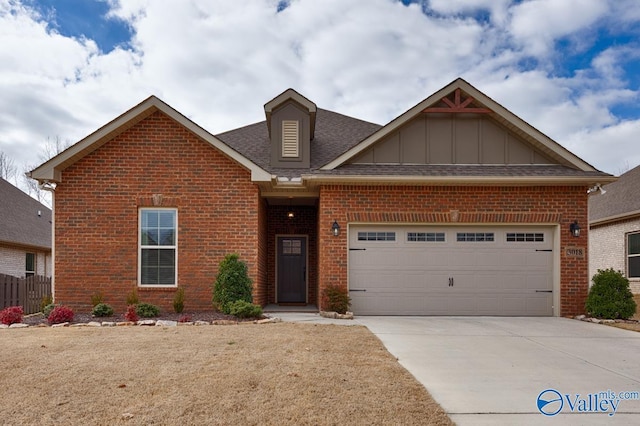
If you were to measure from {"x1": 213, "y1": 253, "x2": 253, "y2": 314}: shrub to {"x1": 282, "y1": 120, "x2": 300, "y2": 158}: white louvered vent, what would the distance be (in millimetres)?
3479

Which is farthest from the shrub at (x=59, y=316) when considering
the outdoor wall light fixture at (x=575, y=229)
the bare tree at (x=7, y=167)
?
the bare tree at (x=7, y=167)

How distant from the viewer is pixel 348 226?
12.3 m

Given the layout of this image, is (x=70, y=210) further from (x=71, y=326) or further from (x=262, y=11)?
(x=262, y=11)

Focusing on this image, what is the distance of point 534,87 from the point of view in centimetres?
1789

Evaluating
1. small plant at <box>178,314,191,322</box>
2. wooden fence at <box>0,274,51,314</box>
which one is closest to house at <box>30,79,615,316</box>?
small plant at <box>178,314,191,322</box>

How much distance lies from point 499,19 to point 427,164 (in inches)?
191

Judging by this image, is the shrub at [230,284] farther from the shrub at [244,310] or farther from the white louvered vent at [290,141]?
the white louvered vent at [290,141]

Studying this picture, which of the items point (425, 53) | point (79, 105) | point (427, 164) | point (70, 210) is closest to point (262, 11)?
point (425, 53)

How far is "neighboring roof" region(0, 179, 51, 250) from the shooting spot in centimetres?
1875

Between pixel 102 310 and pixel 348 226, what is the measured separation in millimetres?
5915

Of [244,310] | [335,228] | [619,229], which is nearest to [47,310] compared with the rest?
[244,310]

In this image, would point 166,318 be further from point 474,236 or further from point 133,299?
point 474,236

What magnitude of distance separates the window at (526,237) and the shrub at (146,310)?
28.1ft

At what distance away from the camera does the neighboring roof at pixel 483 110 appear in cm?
1239
